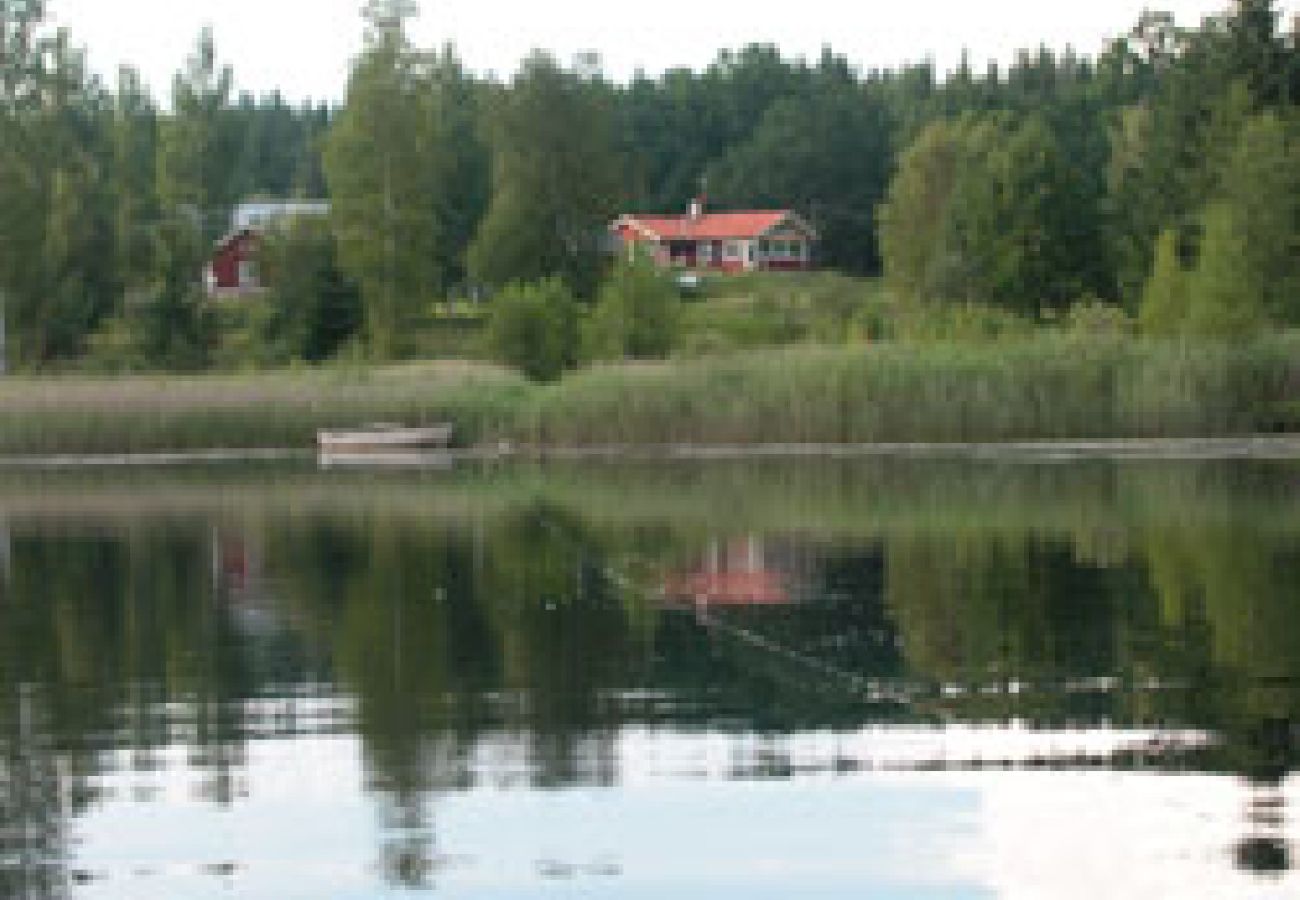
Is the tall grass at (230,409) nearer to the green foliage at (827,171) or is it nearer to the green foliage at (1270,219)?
the green foliage at (1270,219)

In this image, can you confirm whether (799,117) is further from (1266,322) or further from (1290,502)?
(1290,502)

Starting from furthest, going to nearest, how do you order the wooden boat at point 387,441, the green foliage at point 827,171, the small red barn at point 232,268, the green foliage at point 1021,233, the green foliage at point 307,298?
the green foliage at point 827,171 < the small red barn at point 232,268 < the green foliage at point 307,298 < the green foliage at point 1021,233 < the wooden boat at point 387,441

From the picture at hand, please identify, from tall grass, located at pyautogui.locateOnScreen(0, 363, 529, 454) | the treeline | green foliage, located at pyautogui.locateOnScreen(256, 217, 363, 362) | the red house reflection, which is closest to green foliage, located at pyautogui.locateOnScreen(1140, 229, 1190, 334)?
the treeline

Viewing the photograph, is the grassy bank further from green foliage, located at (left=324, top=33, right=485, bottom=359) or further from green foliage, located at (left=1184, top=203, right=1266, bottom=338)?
green foliage, located at (left=324, top=33, right=485, bottom=359)

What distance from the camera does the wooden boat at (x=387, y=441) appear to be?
60094 millimetres

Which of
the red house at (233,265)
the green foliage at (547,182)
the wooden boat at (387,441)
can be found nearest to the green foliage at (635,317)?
the wooden boat at (387,441)

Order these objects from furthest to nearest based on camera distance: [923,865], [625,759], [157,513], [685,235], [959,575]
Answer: [685,235] → [157,513] → [959,575] → [625,759] → [923,865]

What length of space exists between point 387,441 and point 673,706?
1624 inches

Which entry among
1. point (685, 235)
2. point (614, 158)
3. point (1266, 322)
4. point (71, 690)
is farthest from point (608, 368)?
point (685, 235)

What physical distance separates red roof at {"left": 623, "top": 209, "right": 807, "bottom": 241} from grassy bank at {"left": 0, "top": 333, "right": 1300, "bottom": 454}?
69.0 m

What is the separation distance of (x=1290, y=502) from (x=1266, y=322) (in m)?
23.3

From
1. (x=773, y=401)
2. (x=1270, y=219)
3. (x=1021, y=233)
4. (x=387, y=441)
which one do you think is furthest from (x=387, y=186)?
(x=773, y=401)

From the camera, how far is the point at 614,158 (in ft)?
352

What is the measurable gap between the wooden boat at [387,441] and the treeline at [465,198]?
17037 millimetres
